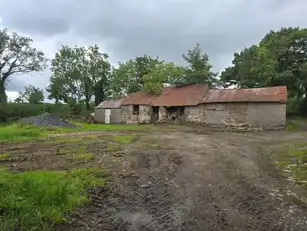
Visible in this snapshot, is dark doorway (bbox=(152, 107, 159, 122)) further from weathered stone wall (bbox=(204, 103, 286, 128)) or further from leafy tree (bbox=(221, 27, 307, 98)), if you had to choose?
leafy tree (bbox=(221, 27, 307, 98))

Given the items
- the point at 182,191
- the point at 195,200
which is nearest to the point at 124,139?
the point at 182,191

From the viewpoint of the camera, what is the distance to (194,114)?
86.7 feet

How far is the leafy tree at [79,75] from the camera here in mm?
42250

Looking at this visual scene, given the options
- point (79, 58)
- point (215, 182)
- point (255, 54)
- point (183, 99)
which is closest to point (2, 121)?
point (79, 58)

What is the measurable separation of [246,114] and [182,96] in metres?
7.04

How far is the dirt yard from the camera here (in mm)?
4887

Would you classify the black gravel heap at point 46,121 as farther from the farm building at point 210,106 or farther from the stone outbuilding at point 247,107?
the stone outbuilding at point 247,107

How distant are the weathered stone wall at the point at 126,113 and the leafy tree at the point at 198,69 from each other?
269 inches

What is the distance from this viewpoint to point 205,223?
15.9ft

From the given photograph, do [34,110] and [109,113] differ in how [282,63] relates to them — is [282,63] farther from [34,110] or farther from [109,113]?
[34,110]

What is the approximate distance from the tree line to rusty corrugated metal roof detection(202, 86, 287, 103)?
4.14 metres

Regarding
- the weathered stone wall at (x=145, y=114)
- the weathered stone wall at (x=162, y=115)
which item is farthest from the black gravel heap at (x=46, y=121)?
the weathered stone wall at (x=162, y=115)

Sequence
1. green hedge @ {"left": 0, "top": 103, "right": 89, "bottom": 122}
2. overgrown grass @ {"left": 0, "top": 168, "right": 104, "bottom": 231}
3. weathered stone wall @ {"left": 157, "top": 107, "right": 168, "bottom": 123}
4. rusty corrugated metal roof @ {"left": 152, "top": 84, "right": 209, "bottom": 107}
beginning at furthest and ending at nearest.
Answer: green hedge @ {"left": 0, "top": 103, "right": 89, "bottom": 122} < weathered stone wall @ {"left": 157, "top": 107, "right": 168, "bottom": 123} < rusty corrugated metal roof @ {"left": 152, "top": 84, "right": 209, "bottom": 107} < overgrown grass @ {"left": 0, "top": 168, "right": 104, "bottom": 231}

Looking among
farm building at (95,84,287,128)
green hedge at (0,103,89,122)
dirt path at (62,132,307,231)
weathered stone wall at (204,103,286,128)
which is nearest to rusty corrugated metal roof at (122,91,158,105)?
farm building at (95,84,287,128)
